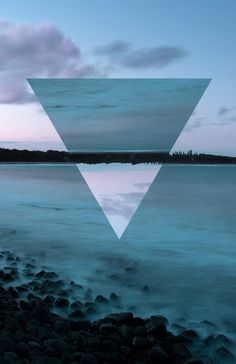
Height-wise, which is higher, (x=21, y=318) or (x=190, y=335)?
(x=21, y=318)

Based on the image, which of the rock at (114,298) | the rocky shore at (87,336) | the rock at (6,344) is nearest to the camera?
the rock at (6,344)

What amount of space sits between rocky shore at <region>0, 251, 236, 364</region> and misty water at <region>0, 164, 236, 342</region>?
2.73 feet

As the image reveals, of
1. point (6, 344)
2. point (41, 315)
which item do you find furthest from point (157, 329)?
point (6, 344)

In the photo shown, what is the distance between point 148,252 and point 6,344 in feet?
24.2

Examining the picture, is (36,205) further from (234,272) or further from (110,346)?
(110,346)

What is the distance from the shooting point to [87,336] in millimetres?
4902

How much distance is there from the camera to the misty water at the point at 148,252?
23.6 ft

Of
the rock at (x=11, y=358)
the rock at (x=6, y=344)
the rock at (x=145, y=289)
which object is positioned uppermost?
the rock at (x=145, y=289)

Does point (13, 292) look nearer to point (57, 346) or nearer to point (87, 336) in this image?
point (87, 336)

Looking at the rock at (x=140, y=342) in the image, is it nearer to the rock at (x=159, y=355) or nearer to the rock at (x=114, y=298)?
the rock at (x=159, y=355)

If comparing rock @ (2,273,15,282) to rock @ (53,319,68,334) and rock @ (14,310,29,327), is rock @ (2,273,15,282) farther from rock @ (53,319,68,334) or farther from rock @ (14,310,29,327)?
rock @ (53,319,68,334)

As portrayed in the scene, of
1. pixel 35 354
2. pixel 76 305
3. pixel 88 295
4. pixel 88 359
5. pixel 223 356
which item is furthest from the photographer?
pixel 88 295

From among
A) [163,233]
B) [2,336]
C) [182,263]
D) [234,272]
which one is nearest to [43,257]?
[182,263]

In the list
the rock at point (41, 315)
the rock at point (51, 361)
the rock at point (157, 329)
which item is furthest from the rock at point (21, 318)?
the rock at point (157, 329)
